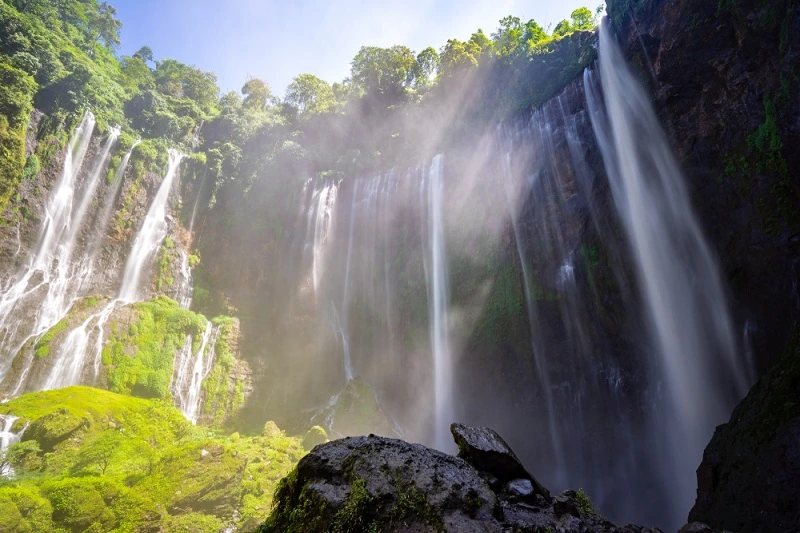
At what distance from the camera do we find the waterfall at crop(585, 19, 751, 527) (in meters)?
12.1

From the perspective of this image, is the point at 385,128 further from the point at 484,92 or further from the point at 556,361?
the point at 556,361

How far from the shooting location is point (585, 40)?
1848cm

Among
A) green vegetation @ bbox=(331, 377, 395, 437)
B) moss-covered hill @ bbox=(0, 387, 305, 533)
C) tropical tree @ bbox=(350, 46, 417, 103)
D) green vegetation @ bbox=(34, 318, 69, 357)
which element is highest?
tropical tree @ bbox=(350, 46, 417, 103)

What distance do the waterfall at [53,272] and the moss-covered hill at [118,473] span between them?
4179 mm

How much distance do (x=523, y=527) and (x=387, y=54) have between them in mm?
31497

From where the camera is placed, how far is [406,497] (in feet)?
12.8

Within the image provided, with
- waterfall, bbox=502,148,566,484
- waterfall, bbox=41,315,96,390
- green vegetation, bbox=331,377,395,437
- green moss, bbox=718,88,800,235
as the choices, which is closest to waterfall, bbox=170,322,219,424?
waterfall, bbox=41,315,96,390

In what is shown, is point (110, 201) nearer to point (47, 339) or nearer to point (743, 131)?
point (47, 339)

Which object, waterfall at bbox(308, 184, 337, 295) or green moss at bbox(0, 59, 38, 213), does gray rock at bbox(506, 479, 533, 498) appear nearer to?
waterfall at bbox(308, 184, 337, 295)

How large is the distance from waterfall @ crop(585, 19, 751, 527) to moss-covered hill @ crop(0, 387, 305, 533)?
1312cm

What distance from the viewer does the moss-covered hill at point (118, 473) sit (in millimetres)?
8734

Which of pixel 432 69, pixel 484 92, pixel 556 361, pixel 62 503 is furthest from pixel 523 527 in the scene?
pixel 432 69

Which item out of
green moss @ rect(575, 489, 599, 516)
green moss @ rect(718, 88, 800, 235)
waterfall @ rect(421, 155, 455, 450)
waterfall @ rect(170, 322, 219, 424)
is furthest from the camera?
waterfall @ rect(421, 155, 455, 450)

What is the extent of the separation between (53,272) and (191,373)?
24.6 ft
